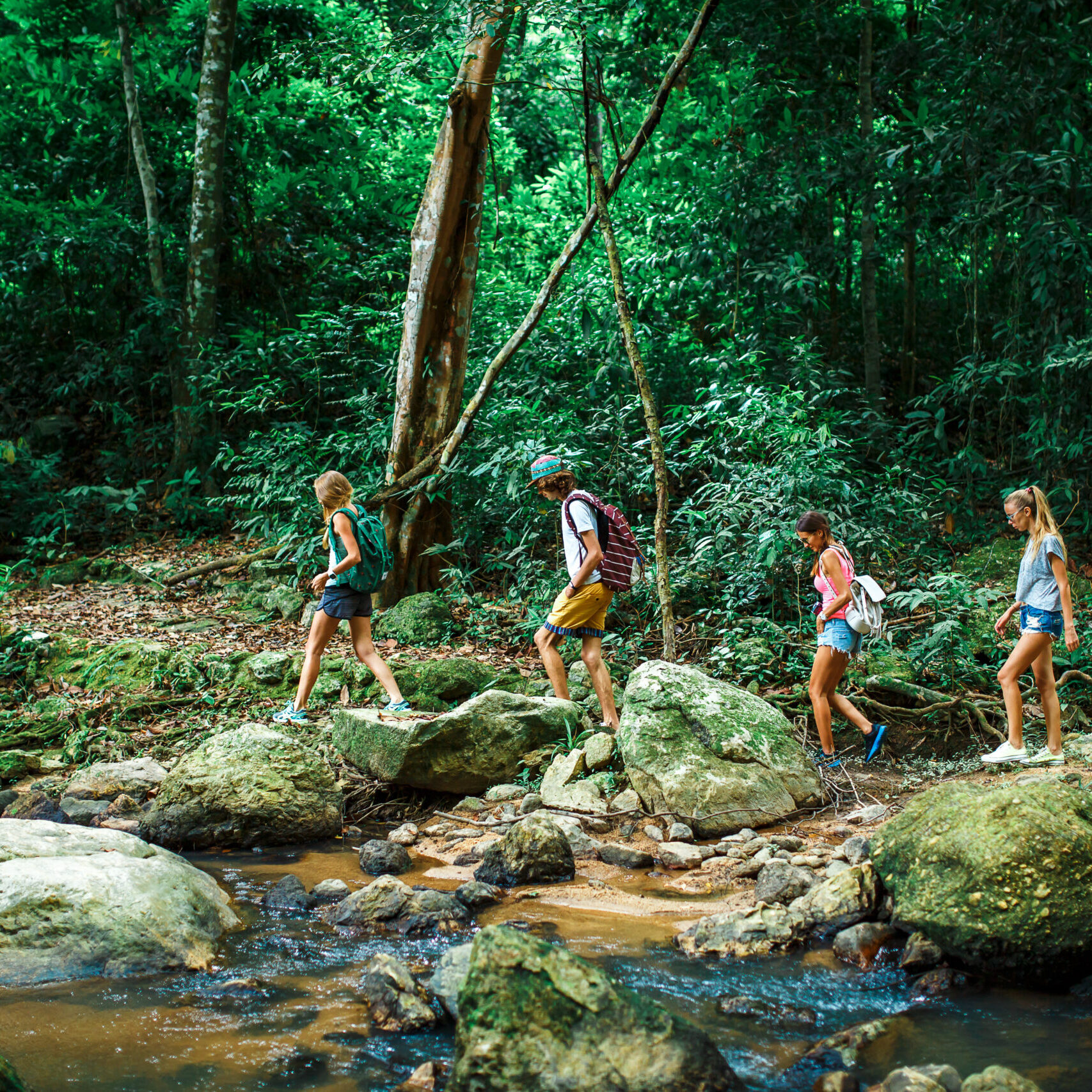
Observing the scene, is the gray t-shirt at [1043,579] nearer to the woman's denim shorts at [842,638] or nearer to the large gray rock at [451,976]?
the woman's denim shorts at [842,638]

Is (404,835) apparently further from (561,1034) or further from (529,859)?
(561,1034)

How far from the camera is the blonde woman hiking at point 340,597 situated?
21.5 ft

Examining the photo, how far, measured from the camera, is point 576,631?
259 inches

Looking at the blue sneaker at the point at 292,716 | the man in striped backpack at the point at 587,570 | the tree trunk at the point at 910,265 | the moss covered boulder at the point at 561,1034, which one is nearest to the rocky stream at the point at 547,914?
the moss covered boulder at the point at 561,1034

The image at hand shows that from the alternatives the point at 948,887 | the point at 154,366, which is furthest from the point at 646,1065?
the point at 154,366

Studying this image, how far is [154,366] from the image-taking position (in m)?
14.3

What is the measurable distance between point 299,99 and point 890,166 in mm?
8811

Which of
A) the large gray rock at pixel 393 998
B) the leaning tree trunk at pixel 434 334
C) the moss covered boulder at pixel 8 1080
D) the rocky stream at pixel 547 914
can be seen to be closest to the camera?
the moss covered boulder at pixel 8 1080

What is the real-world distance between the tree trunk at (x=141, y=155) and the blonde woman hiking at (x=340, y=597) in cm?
833

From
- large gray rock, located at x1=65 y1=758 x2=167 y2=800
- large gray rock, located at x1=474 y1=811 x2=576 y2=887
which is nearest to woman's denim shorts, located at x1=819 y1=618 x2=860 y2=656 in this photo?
large gray rock, located at x1=474 y1=811 x2=576 y2=887

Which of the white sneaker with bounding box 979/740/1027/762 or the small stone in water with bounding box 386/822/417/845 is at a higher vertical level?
the white sneaker with bounding box 979/740/1027/762

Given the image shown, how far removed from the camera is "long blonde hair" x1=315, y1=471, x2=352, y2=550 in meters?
6.59

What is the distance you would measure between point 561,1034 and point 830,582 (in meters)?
3.87

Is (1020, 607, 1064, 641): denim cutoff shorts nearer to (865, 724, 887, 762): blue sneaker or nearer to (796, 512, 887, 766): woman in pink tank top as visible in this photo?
(796, 512, 887, 766): woman in pink tank top
